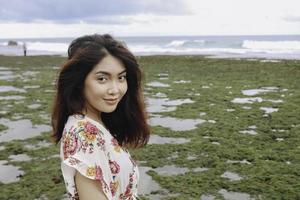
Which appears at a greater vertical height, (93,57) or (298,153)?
(93,57)

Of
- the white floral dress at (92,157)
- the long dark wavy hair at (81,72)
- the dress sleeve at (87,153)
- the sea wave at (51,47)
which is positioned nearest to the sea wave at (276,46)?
the sea wave at (51,47)

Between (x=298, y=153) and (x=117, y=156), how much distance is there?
18.0 feet

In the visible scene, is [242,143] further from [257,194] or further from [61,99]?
[61,99]

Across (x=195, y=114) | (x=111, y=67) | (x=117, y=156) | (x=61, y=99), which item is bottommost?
(x=195, y=114)

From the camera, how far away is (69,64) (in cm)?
193

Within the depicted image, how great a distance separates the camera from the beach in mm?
5312

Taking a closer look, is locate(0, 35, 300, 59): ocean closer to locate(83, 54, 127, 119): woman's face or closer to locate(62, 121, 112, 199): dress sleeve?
locate(83, 54, 127, 119): woman's face

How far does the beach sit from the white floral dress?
10.5ft

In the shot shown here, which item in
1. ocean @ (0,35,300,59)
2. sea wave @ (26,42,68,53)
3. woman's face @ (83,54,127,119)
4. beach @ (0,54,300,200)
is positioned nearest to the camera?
woman's face @ (83,54,127,119)

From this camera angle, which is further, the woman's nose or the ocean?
the ocean

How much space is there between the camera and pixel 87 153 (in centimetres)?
174

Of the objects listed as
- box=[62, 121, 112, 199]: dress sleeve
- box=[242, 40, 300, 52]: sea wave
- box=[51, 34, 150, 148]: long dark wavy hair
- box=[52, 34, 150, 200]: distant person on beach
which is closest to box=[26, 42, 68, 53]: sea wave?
box=[242, 40, 300, 52]: sea wave

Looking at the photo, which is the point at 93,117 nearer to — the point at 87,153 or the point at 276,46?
the point at 87,153

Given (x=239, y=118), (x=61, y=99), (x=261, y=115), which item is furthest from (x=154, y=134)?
(x=61, y=99)
